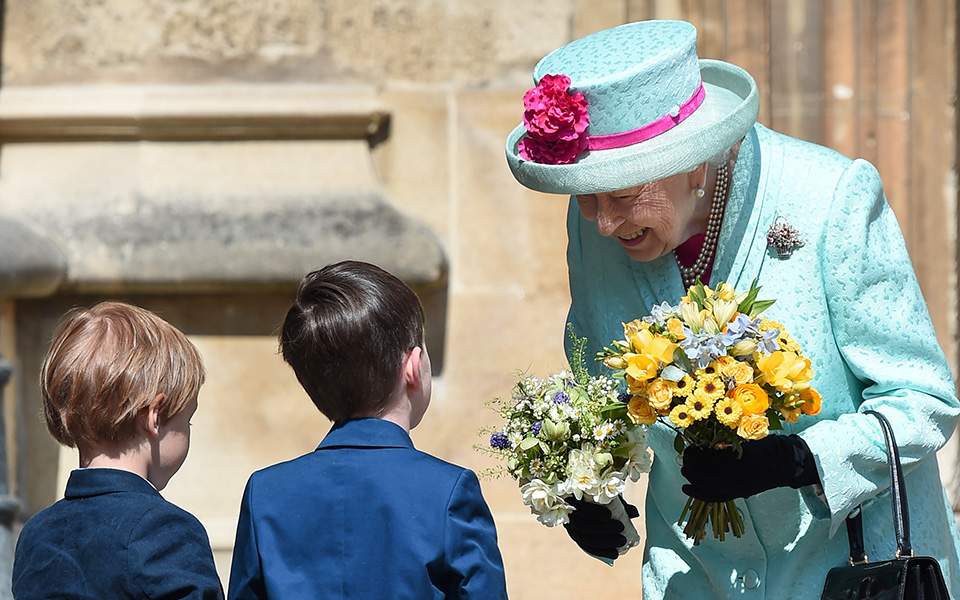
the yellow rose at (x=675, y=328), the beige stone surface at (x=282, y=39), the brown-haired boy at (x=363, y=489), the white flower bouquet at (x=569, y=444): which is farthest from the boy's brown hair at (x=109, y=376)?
the beige stone surface at (x=282, y=39)

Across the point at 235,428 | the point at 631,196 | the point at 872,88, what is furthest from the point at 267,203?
the point at 631,196

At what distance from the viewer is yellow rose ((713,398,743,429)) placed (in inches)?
98.6

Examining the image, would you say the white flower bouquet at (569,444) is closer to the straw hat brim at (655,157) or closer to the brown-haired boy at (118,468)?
the straw hat brim at (655,157)

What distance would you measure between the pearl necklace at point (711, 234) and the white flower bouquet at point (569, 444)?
0.26 meters

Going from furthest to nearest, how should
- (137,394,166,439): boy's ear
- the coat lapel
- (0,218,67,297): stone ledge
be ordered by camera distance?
(0,218,67,297): stone ledge
the coat lapel
(137,394,166,439): boy's ear

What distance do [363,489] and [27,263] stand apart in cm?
236

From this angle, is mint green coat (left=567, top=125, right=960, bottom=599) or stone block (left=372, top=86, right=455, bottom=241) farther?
stone block (left=372, top=86, right=455, bottom=241)

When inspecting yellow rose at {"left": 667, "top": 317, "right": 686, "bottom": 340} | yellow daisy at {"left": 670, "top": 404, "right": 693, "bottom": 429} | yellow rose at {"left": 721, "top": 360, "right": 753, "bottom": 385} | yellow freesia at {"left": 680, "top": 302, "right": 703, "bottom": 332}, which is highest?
yellow freesia at {"left": 680, "top": 302, "right": 703, "bottom": 332}

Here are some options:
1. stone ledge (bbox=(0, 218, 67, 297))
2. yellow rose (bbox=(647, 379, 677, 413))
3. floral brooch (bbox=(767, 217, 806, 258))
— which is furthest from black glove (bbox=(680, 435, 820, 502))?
stone ledge (bbox=(0, 218, 67, 297))

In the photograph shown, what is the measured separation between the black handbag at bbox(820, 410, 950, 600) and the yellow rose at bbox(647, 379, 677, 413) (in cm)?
38

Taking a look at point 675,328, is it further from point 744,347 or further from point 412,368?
point 412,368

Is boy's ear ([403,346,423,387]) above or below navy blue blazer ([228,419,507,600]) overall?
above

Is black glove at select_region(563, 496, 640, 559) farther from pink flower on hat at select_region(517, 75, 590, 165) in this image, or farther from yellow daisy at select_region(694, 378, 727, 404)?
pink flower on hat at select_region(517, 75, 590, 165)

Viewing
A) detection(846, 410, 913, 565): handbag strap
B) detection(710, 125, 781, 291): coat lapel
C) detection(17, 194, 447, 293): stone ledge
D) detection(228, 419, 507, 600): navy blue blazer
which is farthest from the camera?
detection(17, 194, 447, 293): stone ledge
